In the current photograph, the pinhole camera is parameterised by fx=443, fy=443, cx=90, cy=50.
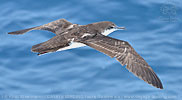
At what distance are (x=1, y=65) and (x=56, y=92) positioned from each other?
5.56ft

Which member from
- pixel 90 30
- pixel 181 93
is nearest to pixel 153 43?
pixel 181 93

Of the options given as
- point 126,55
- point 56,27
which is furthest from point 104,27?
point 126,55

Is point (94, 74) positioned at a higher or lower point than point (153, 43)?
lower

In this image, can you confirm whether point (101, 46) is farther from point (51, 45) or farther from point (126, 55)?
point (51, 45)

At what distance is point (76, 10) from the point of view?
13.1 m

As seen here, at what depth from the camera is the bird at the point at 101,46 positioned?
8.58 m

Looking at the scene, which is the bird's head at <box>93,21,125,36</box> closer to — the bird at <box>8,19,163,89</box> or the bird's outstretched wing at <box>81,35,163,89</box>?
the bird at <box>8,19,163,89</box>

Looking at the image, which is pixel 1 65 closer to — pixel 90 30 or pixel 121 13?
pixel 90 30

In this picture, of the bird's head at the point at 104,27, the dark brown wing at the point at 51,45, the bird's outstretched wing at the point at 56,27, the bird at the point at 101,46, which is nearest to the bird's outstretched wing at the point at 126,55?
the bird at the point at 101,46

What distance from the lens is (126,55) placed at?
350 inches

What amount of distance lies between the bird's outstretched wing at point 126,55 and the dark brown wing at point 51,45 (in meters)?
0.46

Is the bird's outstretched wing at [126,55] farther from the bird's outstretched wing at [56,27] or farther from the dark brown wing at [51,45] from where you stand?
the bird's outstretched wing at [56,27]

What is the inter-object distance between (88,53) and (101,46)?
103 inches

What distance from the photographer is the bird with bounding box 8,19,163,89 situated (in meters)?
8.58
